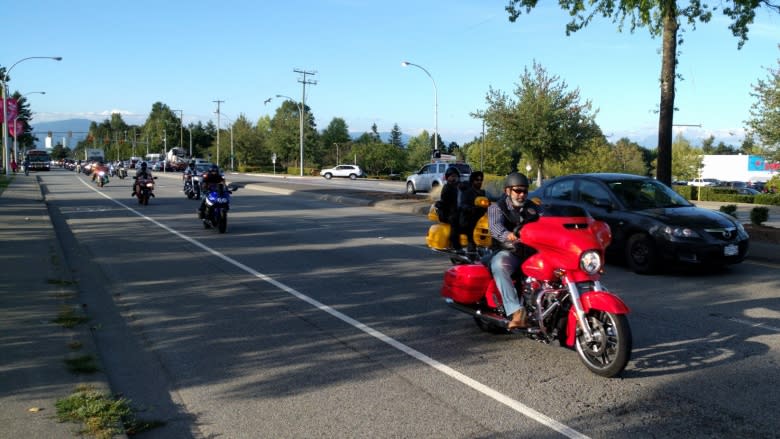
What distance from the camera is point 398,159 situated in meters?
111

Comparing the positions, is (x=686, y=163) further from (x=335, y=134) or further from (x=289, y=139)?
(x=335, y=134)

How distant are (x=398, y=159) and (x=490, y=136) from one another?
68739 mm

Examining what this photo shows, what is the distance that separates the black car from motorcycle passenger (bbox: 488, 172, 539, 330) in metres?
4.83

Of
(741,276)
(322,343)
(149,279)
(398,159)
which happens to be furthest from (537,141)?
(398,159)

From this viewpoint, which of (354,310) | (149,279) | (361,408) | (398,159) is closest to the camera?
(361,408)

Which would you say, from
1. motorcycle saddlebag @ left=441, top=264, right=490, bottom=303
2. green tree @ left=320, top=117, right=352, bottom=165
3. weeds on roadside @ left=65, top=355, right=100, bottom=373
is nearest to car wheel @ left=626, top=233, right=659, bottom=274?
motorcycle saddlebag @ left=441, top=264, right=490, bottom=303

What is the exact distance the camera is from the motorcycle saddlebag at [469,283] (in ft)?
22.0

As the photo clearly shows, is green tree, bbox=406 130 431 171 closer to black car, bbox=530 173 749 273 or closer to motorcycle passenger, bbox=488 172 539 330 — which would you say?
black car, bbox=530 173 749 273

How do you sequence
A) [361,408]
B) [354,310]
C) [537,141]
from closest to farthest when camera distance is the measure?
[361,408] → [354,310] → [537,141]

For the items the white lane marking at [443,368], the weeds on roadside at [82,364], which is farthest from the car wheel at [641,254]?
the weeds on roadside at [82,364]

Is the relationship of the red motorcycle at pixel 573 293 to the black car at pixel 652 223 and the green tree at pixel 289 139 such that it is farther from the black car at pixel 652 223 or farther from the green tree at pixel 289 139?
the green tree at pixel 289 139

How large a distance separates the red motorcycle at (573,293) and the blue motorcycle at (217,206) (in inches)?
Result: 461

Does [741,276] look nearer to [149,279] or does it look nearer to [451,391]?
[451,391]

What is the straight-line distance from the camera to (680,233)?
1047cm
